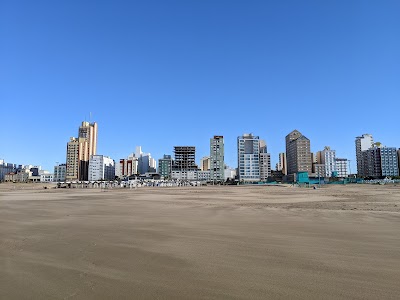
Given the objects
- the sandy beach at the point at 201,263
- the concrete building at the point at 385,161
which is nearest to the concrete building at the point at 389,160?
the concrete building at the point at 385,161

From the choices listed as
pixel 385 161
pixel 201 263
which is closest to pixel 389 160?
pixel 385 161

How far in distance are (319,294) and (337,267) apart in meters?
1.65

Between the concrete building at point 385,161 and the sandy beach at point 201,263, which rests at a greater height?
the concrete building at point 385,161

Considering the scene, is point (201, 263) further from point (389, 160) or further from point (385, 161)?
point (389, 160)

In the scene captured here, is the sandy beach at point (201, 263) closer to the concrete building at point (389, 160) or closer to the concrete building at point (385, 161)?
the concrete building at point (385, 161)

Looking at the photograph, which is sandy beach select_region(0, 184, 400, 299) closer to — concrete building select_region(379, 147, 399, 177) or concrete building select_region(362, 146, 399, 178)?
concrete building select_region(362, 146, 399, 178)

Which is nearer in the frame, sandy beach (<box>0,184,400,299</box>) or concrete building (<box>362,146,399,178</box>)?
sandy beach (<box>0,184,400,299</box>)

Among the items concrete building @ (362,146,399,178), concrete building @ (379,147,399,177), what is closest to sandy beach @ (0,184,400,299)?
concrete building @ (362,146,399,178)

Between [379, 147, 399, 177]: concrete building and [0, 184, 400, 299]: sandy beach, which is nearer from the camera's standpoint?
[0, 184, 400, 299]: sandy beach

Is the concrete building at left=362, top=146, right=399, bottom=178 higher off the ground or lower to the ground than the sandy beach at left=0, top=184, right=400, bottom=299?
higher

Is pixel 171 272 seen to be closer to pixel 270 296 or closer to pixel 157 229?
pixel 270 296

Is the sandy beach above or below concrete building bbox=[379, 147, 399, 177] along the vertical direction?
below

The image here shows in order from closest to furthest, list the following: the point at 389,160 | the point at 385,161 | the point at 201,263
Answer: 1. the point at 201,263
2. the point at 389,160
3. the point at 385,161

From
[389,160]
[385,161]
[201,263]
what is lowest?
[201,263]
